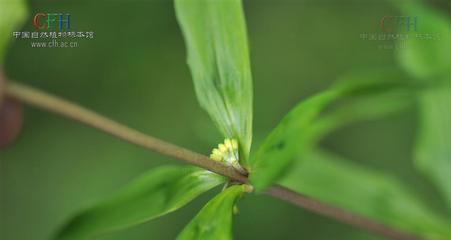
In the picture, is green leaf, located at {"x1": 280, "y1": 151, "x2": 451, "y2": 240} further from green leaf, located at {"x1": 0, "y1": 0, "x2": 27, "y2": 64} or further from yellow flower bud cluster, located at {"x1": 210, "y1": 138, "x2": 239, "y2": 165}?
green leaf, located at {"x1": 0, "y1": 0, "x2": 27, "y2": 64}

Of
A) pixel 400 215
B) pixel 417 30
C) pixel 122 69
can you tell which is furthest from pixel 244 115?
pixel 122 69

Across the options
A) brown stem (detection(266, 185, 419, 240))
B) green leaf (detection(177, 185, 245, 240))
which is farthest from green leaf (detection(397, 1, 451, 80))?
green leaf (detection(177, 185, 245, 240))

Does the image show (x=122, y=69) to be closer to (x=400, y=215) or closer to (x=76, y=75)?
(x=76, y=75)

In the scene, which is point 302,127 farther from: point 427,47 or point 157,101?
point 157,101

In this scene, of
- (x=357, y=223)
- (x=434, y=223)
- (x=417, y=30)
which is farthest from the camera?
(x=417, y=30)

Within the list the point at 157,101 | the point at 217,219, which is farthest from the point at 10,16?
the point at 157,101

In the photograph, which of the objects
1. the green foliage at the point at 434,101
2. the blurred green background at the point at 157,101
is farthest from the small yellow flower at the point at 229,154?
the blurred green background at the point at 157,101
